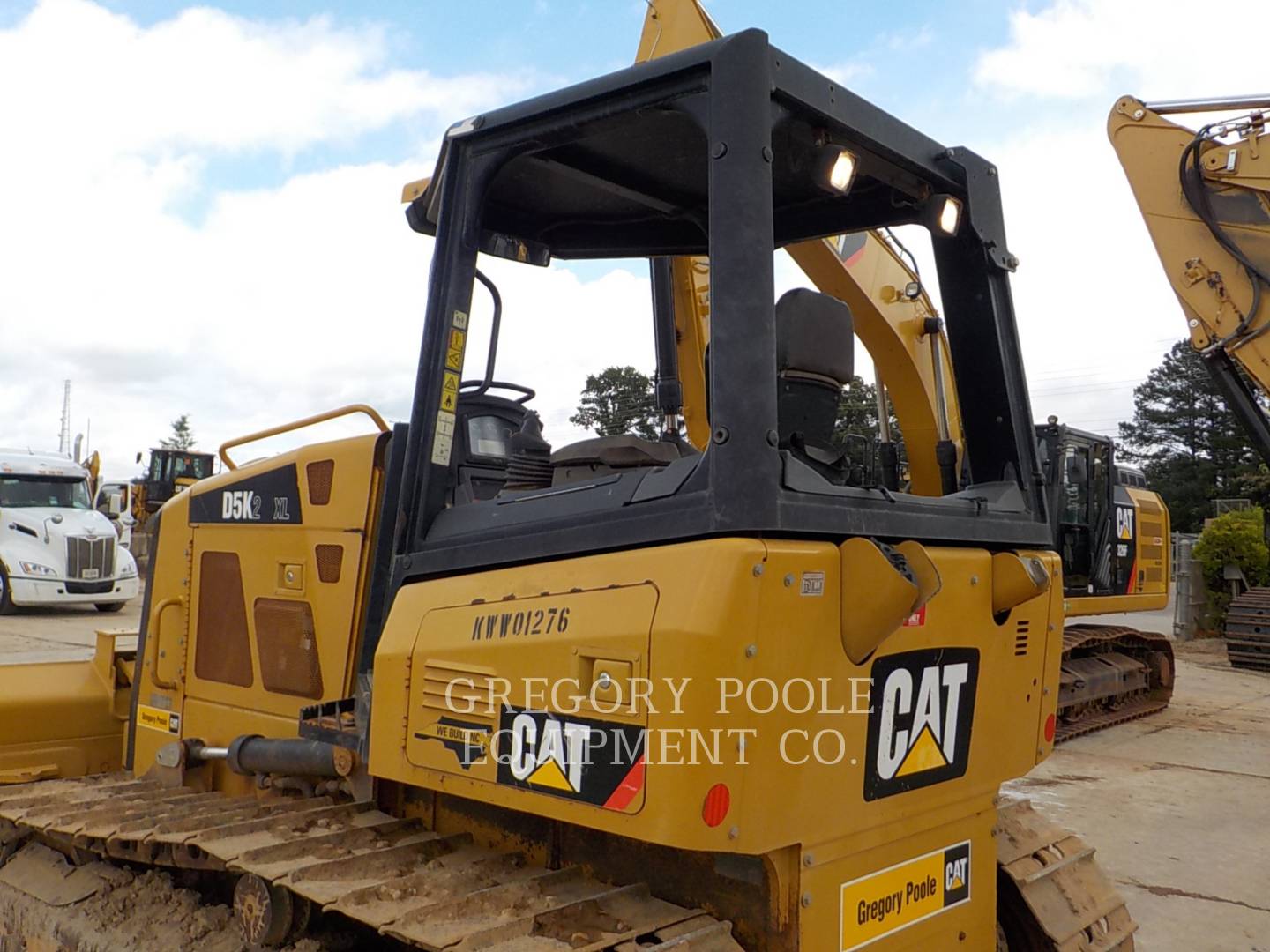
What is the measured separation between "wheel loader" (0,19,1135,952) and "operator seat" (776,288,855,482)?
0.01 metres

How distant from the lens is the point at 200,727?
3.86 m

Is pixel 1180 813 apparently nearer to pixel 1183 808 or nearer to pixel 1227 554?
pixel 1183 808

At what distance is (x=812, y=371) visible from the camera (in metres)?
2.74

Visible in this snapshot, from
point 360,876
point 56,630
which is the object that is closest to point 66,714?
point 360,876

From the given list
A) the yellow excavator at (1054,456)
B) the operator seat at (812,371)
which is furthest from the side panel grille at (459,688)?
the yellow excavator at (1054,456)

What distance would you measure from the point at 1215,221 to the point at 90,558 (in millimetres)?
16687

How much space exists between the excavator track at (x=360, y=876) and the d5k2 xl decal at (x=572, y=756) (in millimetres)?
277

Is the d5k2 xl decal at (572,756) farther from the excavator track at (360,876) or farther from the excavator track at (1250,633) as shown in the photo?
the excavator track at (1250,633)

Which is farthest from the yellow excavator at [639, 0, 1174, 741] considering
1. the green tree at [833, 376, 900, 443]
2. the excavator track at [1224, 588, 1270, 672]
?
the excavator track at [1224, 588, 1270, 672]

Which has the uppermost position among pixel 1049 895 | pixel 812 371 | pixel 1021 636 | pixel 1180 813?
pixel 812 371

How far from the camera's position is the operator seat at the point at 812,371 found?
2.70 m

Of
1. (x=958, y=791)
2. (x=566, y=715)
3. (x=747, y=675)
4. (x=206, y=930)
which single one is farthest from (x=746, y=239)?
(x=206, y=930)

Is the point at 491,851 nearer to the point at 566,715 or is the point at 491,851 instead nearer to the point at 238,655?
the point at 566,715

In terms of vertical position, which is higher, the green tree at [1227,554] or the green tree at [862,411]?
the green tree at [862,411]
